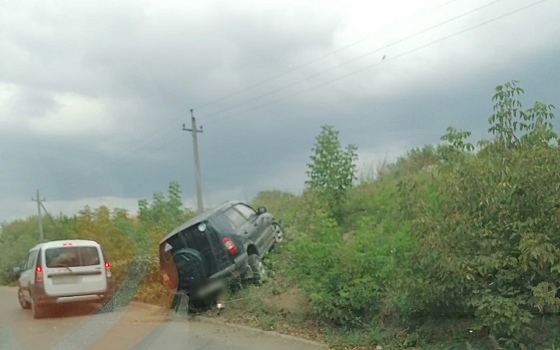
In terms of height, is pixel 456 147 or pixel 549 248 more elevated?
pixel 456 147

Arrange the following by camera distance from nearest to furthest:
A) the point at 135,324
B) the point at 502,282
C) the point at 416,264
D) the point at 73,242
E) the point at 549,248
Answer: the point at 549,248, the point at 502,282, the point at 416,264, the point at 135,324, the point at 73,242

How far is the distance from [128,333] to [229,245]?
2.49 meters

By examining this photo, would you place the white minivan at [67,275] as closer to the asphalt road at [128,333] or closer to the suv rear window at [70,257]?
the suv rear window at [70,257]

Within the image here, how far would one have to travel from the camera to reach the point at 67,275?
546 inches

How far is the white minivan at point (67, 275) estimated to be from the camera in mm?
13742

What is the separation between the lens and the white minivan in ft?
45.1

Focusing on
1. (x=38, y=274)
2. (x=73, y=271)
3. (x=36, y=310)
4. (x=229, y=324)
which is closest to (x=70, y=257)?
(x=73, y=271)

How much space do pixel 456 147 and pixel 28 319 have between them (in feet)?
33.3

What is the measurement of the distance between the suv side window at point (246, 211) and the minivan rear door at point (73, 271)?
3242 millimetres

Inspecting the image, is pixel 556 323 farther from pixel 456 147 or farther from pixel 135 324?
pixel 135 324

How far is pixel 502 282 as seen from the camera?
24.0ft

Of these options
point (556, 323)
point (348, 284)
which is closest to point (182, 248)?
point (348, 284)

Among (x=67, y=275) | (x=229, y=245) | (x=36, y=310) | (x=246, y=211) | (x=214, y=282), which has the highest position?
(x=246, y=211)

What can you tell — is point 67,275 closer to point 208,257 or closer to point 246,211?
point 208,257
